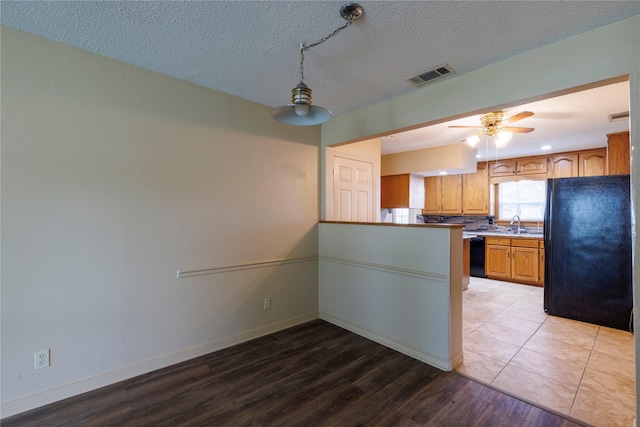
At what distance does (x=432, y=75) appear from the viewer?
2389mm

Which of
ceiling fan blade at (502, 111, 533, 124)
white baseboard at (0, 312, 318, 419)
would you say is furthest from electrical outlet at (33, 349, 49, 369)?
ceiling fan blade at (502, 111, 533, 124)

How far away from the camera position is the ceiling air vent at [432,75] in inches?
89.5

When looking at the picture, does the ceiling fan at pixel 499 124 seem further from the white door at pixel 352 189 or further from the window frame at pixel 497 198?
the window frame at pixel 497 198

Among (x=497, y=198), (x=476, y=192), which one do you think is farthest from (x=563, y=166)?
(x=476, y=192)

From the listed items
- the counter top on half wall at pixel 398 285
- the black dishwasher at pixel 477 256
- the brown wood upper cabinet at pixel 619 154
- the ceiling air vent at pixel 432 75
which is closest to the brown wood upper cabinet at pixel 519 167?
the brown wood upper cabinet at pixel 619 154

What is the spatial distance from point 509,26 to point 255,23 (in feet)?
5.26

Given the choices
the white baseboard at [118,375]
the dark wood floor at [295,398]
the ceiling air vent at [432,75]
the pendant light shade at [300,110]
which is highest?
the ceiling air vent at [432,75]

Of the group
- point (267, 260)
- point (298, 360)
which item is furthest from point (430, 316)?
point (267, 260)

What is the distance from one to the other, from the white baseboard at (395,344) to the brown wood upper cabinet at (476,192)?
14.4ft

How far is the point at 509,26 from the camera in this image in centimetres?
177

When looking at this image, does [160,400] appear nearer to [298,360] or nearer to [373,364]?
[298,360]

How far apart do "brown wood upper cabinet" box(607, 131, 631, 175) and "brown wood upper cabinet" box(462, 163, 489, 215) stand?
2088 mm

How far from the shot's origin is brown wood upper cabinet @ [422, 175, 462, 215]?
6.39 m

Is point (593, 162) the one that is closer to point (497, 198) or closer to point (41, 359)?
point (497, 198)
